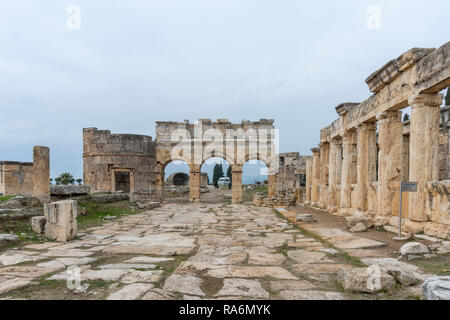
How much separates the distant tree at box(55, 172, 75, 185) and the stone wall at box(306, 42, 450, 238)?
24877 mm

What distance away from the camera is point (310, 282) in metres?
3.46

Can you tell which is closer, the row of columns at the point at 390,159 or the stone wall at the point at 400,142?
the stone wall at the point at 400,142

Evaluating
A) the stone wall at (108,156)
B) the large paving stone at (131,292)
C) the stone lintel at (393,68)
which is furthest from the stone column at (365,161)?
the stone wall at (108,156)

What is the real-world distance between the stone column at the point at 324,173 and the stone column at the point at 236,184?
6745 mm

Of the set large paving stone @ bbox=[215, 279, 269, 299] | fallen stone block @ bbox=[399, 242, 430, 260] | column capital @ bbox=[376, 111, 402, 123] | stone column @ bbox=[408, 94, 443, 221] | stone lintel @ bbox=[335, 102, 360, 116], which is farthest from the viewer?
stone lintel @ bbox=[335, 102, 360, 116]

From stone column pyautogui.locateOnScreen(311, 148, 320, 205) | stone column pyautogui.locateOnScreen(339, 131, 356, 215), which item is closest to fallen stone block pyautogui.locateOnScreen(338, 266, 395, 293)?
stone column pyautogui.locateOnScreen(339, 131, 356, 215)

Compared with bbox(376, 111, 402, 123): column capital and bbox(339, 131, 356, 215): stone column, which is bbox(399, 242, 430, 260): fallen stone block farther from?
bbox(339, 131, 356, 215): stone column

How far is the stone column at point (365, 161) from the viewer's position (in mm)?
8758

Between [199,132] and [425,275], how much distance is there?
57.8ft

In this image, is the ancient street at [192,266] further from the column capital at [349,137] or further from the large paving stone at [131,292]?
the column capital at [349,137]

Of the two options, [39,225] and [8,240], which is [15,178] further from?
[8,240]

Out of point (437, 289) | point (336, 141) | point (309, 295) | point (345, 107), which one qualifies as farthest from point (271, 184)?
point (437, 289)

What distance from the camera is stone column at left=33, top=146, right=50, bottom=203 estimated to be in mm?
9906

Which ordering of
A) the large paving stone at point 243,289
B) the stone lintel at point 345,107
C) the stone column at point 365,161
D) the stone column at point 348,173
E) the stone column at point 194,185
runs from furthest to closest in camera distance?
the stone column at point 194,185
the stone lintel at point 345,107
the stone column at point 348,173
the stone column at point 365,161
the large paving stone at point 243,289
